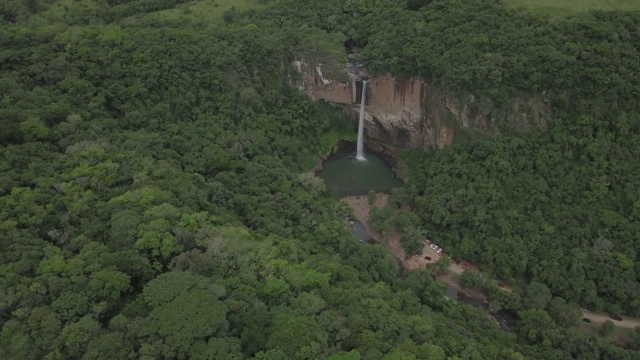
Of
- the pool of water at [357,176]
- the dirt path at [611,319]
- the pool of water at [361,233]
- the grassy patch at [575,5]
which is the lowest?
the dirt path at [611,319]

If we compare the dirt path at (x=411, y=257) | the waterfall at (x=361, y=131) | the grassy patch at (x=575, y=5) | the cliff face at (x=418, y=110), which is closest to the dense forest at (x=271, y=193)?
the dirt path at (x=411, y=257)

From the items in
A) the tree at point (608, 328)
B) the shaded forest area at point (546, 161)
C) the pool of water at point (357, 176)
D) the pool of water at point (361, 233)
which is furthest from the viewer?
the pool of water at point (357, 176)

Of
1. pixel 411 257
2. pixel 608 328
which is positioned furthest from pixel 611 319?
pixel 411 257

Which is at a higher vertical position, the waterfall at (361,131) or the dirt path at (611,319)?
the waterfall at (361,131)

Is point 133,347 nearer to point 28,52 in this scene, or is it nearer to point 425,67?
point 28,52

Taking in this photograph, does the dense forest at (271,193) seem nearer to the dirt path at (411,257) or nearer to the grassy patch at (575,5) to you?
the dirt path at (411,257)

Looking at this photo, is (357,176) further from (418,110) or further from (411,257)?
(411,257)

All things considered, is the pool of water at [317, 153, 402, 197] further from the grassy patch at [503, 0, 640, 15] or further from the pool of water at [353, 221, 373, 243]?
the grassy patch at [503, 0, 640, 15]

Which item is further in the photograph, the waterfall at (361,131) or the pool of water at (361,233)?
the waterfall at (361,131)
